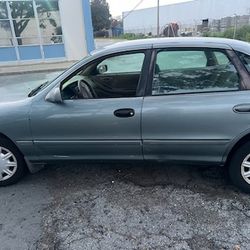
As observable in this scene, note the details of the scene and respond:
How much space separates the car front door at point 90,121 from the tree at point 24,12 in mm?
12872

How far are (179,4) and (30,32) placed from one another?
40.4m

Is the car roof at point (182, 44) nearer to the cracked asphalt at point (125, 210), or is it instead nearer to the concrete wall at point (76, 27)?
the cracked asphalt at point (125, 210)

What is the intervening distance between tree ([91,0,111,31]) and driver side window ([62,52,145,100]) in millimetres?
55497

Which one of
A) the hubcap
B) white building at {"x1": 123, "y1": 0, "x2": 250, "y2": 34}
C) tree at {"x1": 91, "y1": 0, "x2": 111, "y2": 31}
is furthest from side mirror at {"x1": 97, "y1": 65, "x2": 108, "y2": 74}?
tree at {"x1": 91, "y1": 0, "x2": 111, "y2": 31}

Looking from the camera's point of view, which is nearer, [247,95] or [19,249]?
[19,249]

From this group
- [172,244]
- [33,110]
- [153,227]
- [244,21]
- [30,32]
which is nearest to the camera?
[172,244]

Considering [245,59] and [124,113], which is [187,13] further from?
[124,113]

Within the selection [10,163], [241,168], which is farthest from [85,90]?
[241,168]

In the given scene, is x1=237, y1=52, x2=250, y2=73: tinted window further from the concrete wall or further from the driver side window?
the concrete wall

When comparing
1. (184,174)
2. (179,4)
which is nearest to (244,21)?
(179,4)

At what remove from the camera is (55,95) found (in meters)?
2.91

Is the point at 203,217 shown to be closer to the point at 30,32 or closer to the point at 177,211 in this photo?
the point at 177,211

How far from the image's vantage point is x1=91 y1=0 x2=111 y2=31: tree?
55.6 m

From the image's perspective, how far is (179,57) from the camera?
295cm
